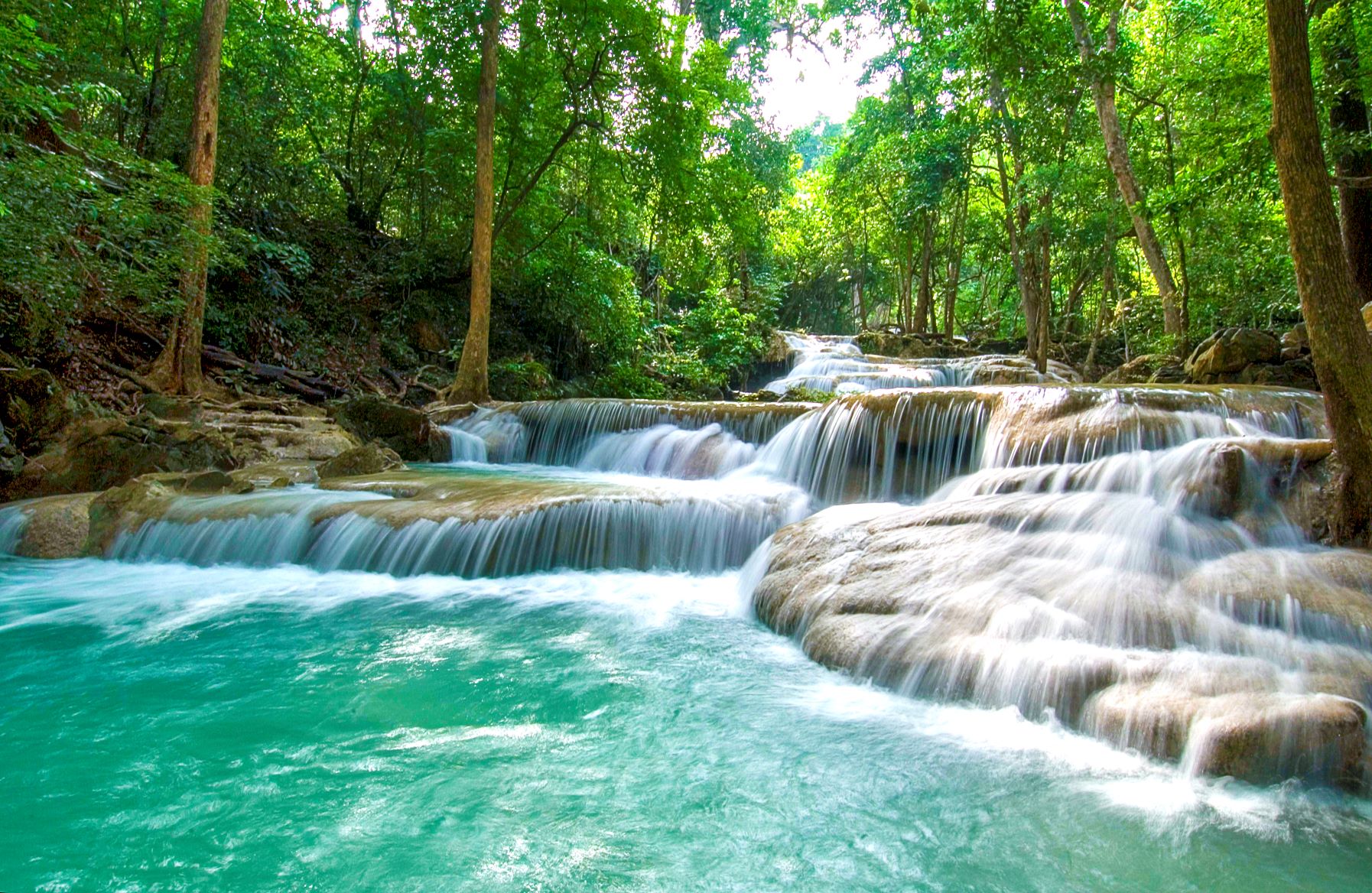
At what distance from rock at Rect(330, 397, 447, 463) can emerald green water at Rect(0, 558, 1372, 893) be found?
625 centimetres

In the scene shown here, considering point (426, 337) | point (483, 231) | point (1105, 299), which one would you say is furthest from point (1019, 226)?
point (426, 337)

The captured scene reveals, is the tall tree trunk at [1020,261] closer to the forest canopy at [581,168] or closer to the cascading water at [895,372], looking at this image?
the forest canopy at [581,168]

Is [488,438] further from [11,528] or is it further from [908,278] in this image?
[908,278]

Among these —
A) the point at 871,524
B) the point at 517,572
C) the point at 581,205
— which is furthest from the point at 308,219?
the point at 871,524

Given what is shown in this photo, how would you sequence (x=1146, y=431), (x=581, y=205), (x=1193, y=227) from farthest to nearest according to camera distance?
(x=581, y=205) → (x=1193, y=227) → (x=1146, y=431)

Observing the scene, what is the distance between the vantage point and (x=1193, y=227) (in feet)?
47.0

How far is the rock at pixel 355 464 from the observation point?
8.52 m

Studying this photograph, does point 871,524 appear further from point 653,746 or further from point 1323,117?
point 1323,117

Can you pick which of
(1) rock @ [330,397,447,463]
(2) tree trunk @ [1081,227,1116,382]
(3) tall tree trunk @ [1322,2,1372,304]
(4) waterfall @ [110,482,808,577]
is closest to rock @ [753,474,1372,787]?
(4) waterfall @ [110,482,808,577]

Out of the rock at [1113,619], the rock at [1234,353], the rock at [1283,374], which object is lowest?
the rock at [1113,619]

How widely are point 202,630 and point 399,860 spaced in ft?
10.5

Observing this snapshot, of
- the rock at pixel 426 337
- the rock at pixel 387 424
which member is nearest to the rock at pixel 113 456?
the rock at pixel 387 424

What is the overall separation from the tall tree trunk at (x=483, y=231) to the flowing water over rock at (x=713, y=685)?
6.14 metres

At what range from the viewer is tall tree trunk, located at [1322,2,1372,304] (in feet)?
26.1
